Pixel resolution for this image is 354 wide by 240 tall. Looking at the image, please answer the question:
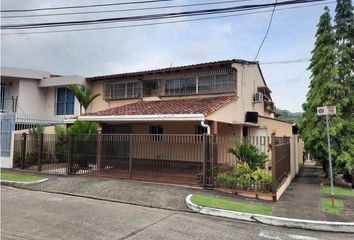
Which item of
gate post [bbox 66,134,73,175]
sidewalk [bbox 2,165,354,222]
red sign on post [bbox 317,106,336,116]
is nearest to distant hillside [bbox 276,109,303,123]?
sidewalk [bbox 2,165,354,222]

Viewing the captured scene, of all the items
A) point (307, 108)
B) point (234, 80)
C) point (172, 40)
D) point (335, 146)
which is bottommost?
point (335, 146)

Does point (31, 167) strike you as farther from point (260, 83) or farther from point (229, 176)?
point (260, 83)

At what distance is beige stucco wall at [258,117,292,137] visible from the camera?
17297 millimetres

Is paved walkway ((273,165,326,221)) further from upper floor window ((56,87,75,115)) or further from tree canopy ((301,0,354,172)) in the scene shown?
upper floor window ((56,87,75,115))

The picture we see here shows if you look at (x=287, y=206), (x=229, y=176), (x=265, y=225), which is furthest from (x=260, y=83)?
(x=265, y=225)

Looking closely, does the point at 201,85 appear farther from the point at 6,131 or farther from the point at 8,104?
the point at 8,104

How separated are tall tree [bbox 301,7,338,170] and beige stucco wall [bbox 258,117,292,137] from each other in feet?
6.48

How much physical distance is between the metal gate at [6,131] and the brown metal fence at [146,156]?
0.97m

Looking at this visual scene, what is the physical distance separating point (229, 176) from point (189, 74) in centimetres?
741

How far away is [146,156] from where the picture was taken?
12.7m

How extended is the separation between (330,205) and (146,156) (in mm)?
6742

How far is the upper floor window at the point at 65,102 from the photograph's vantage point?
70.6 ft

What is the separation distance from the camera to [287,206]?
30.2 ft

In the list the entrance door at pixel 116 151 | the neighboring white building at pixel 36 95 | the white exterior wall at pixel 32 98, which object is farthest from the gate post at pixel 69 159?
the white exterior wall at pixel 32 98
